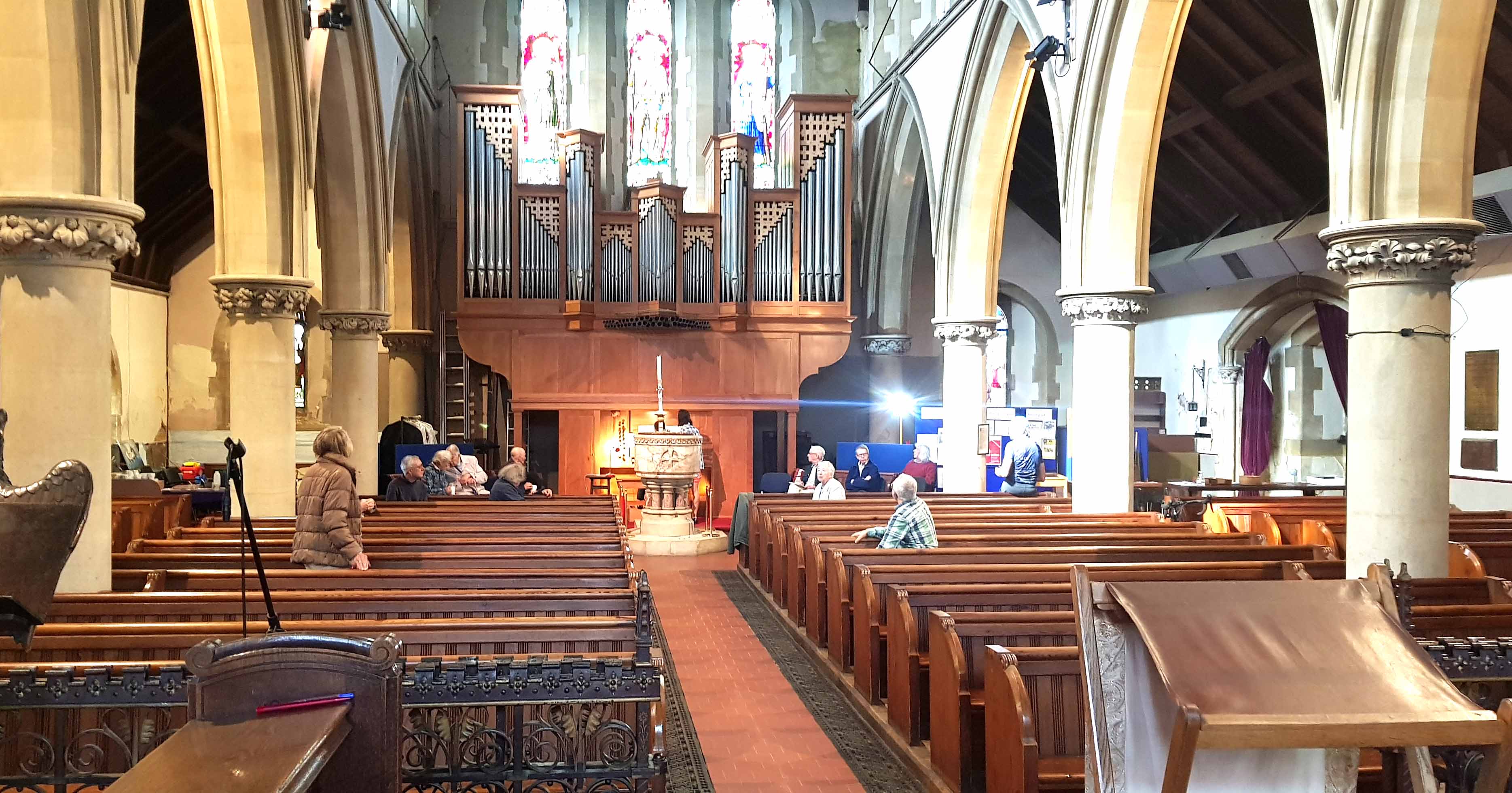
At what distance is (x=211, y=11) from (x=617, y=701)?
6222 mm

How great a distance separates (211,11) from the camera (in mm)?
7461

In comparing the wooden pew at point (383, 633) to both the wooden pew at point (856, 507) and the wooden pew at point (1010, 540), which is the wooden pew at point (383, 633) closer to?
the wooden pew at point (1010, 540)

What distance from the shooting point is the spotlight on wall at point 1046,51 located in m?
9.23

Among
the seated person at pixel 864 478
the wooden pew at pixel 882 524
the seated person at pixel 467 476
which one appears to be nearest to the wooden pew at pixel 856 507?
the wooden pew at pixel 882 524

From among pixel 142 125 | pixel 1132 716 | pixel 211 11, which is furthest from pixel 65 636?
pixel 142 125

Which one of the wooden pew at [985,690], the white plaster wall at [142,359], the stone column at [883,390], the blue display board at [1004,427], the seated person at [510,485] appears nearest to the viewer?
the wooden pew at [985,690]

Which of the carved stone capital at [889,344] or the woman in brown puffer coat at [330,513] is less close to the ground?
the carved stone capital at [889,344]

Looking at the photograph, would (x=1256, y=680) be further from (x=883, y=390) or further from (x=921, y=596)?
(x=883, y=390)

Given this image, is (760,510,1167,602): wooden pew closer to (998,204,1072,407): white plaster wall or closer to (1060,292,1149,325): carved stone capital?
(1060,292,1149,325): carved stone capital

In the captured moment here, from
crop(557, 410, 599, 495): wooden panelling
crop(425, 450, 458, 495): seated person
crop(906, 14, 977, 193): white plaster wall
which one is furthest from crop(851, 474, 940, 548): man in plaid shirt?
crop(557, 410, 599, 495): wooden panelling

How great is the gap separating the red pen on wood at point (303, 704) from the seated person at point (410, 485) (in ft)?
23.4

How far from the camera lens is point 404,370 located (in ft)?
52.3

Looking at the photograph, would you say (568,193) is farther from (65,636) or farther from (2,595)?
(2,595)

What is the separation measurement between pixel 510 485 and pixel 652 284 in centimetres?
514
